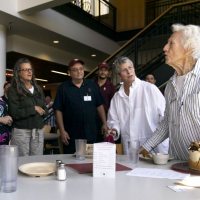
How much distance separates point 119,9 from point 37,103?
400 inches

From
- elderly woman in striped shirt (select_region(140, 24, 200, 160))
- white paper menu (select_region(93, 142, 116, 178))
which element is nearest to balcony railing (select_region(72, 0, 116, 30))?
elderly woman in striped shirt (select_region(140, 24, 200, 160))

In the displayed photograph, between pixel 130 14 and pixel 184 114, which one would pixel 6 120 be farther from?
pixel 130 14

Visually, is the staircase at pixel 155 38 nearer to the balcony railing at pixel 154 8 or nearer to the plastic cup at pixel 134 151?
the balcony railing at pixel 154 8

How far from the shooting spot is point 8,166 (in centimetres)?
126

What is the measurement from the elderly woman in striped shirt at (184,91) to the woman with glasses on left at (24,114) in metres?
1.57

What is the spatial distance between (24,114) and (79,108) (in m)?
0.58

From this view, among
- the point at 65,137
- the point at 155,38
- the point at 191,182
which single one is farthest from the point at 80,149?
the point at 155,38

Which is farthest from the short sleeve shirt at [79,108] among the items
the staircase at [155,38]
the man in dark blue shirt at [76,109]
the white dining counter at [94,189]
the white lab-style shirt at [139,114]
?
the staircase at [155,38]

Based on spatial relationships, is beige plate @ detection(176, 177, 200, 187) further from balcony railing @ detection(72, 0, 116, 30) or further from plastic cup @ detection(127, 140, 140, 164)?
balcony railing @ detection(72, 0, 116, 30)

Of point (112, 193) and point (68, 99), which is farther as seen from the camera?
point (68, 99)

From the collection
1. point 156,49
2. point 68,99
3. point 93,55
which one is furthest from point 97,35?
point 68,99

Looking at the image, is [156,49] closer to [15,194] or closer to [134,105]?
[134,105]

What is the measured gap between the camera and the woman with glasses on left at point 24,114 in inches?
131

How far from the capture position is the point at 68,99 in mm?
3576
